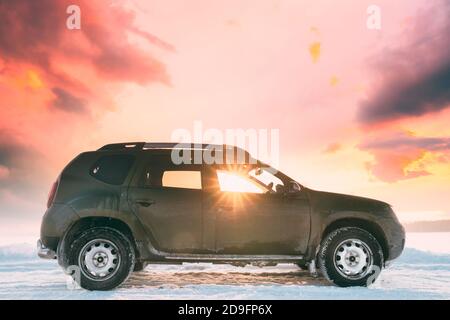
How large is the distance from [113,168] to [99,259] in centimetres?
128

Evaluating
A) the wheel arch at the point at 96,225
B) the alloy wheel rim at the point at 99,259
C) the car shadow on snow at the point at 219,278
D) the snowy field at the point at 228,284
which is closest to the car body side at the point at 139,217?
the wheel arch at the point at 96,225

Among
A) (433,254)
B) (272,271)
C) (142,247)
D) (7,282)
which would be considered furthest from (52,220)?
(433,254)

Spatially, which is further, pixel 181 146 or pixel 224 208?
pixel 181 146

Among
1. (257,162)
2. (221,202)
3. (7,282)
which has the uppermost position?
(257,162)

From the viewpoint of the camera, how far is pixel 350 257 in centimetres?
763

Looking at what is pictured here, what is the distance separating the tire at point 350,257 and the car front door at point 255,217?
1.16 ft

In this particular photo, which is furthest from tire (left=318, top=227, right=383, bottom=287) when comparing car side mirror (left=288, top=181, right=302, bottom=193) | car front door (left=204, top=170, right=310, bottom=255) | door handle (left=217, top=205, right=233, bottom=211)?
door handle (left=217, top=205, right=233, bottom=211)

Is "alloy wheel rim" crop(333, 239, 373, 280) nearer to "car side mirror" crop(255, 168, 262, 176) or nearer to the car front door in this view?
the car front door

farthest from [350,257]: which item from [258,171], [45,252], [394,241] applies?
[45,252]

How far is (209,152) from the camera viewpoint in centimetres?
767

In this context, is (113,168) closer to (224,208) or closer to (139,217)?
(139,217)

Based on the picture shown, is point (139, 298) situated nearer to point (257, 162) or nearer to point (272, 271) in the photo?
point (257, 162)

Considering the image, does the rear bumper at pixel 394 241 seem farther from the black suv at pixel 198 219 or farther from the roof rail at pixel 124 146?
the roof rail at pixel 124 146
